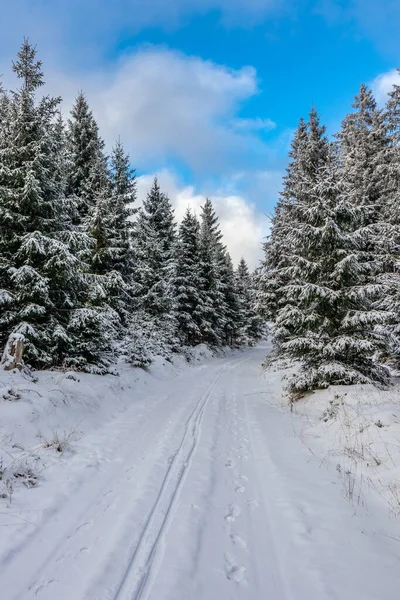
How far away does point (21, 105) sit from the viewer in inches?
396

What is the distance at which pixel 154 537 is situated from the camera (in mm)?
3426

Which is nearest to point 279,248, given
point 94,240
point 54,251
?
point 94,240

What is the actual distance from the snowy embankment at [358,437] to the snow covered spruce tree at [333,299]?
786mm

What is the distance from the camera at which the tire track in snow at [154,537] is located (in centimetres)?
273

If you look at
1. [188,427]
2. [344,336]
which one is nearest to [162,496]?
[188,427]

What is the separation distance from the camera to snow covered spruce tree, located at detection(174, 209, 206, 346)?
82.1 feet

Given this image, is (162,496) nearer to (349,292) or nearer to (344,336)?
(344,336)

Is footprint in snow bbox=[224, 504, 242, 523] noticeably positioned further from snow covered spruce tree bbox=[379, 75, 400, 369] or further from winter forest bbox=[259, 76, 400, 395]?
snow covered spruce tree bbox=[379, 75, 400, 369]

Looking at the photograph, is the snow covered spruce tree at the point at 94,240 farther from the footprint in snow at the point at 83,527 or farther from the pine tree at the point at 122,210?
the footprint in snow at the point at 83,527

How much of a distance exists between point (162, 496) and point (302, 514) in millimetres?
1983

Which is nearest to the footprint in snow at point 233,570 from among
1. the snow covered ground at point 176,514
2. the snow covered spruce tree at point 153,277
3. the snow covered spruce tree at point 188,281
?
the snow covered ground at point 176,514

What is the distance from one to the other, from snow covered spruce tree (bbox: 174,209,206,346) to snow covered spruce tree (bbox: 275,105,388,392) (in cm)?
1462

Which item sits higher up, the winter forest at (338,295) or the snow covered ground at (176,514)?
the winter forest at (338,295)

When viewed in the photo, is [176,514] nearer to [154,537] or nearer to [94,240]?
[154,537]
